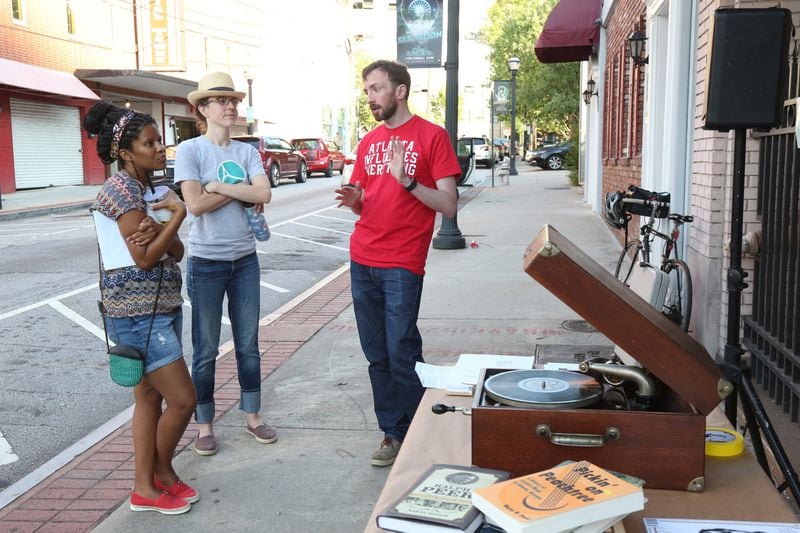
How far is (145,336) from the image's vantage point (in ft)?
10.7

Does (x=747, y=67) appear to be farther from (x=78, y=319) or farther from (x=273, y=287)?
(x=273, y=287)

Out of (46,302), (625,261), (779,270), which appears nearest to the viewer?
(779,270)

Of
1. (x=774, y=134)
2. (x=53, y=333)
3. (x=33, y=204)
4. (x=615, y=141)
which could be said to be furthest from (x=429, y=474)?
(x=33, y=204)

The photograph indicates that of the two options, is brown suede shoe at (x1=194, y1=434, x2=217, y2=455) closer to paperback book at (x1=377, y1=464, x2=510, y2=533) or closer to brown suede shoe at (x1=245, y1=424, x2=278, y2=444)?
brown suede shoe at (x1=245, y1=424, x2=278, y2=444)

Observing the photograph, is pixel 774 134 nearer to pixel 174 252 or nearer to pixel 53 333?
pixel 174 252

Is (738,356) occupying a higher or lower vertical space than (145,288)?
lower

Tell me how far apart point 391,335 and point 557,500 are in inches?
95.4

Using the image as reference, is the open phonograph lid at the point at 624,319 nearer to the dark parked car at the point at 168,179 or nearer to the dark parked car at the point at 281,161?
the dark parked car at the point at 168,179

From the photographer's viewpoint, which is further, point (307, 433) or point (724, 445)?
point (307, 433)

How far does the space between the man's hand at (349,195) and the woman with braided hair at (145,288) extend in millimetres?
732

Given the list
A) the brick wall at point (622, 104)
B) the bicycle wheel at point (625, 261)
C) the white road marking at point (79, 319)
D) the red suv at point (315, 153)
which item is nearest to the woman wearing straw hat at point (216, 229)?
the white road marking at point (79, 319)

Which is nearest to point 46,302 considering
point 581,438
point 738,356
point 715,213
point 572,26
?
point 715,213

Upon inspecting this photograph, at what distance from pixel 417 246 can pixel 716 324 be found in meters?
2.25

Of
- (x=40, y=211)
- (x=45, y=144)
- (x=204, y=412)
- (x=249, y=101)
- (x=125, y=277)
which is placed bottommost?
(x=204, y=412)
